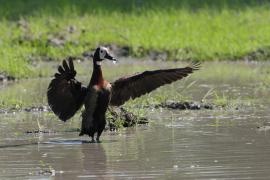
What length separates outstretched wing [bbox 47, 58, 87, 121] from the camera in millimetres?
10922

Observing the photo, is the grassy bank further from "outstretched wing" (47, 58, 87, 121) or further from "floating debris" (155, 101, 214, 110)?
"outstretched wing" (47, 58, 87, 121)

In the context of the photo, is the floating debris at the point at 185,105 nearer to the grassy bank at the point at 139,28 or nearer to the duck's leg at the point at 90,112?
the duck's leg at the point at 90,112

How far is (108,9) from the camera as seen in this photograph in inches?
875

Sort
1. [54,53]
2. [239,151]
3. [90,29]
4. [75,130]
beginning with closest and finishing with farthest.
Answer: [239,151] → [75,130] → [54,53] → [90,29]

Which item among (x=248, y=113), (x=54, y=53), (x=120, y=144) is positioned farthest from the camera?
(x=54, y=53)

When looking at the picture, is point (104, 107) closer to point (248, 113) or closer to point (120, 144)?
point (120, 144)

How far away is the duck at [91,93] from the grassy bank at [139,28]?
5.65 metres

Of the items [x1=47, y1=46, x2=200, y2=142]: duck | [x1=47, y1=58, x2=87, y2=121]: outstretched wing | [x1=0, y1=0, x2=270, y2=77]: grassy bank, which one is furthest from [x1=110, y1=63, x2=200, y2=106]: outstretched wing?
[x1=0, y1=0, x2=270, y2=77]: grassy bank

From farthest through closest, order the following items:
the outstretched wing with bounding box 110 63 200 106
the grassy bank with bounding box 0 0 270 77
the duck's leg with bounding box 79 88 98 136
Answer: the grassy bank with bounding box 0 0 270 77
the outstretched wing with bounding box 110 63 200 106
the duck's leg with bounding box 79 88 98 136

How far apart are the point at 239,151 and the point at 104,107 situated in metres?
1.90

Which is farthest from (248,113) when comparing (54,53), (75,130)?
(54,53)

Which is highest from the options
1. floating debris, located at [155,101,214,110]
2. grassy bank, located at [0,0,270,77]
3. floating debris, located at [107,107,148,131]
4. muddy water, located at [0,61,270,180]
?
grassy bank, located at [0,0,270,77]

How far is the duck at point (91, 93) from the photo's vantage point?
35.7 feet

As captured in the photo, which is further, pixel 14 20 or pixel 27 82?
pixel 14 20
